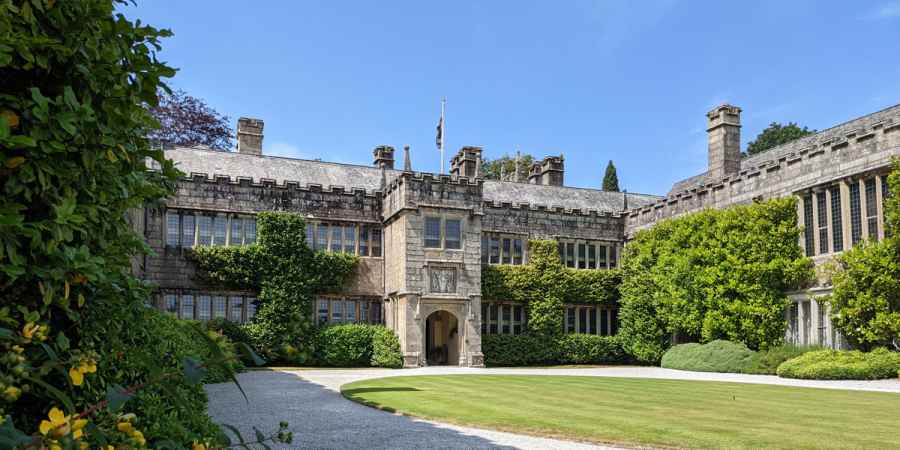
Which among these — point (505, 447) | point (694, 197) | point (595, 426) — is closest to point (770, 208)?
point (694, 197)

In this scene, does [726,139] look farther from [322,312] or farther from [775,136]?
[775,136]

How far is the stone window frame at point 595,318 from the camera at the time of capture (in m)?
30.8

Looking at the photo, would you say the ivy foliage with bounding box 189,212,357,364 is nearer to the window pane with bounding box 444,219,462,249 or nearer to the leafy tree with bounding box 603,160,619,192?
the window pane with bounding box 444,219,462,249

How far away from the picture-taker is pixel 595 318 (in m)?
31.6

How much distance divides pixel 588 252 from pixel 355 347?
36.2 ft

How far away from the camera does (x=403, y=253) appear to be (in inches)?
1044

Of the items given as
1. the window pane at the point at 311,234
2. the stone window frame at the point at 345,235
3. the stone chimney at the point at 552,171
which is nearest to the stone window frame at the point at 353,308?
the stone window frame at the point at 345,235

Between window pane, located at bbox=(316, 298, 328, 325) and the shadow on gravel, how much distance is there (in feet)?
40.3

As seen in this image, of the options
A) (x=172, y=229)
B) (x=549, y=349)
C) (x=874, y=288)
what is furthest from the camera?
(x=549, y=349)

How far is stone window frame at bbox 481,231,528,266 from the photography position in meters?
29.8

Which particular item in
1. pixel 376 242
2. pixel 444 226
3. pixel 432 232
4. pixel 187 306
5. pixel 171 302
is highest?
pixel 444 226

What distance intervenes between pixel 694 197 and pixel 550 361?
334 inches

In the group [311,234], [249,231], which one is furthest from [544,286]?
[249,231]

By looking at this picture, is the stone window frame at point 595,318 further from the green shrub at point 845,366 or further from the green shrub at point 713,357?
the green shrub at point 845,366
